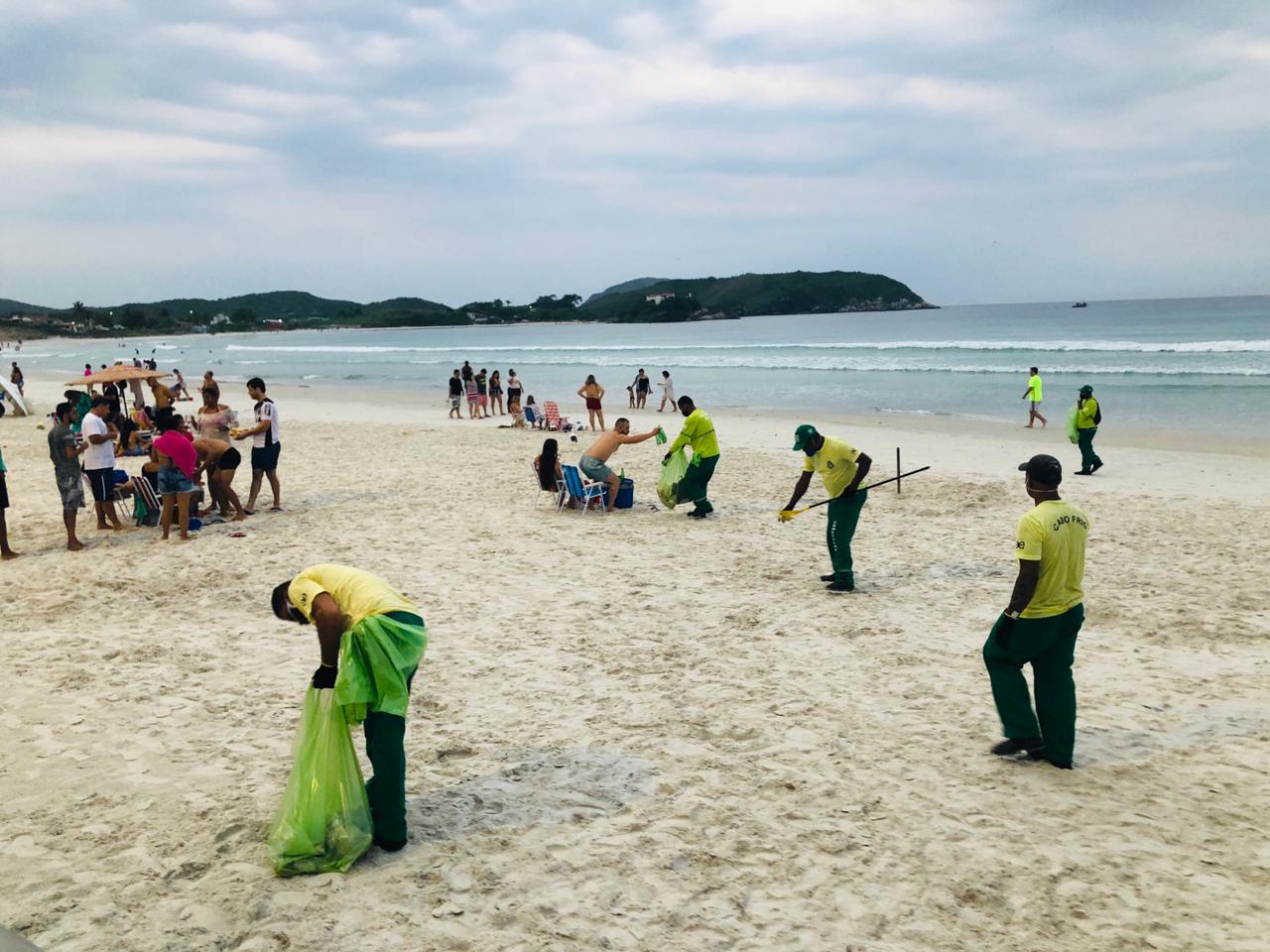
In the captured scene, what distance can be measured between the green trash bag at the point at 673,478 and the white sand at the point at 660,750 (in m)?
0.95

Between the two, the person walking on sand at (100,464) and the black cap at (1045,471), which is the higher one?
the black cap at (1045,471)

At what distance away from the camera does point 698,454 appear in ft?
36.2

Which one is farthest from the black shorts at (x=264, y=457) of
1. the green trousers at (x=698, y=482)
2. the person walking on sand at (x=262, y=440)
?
the green trousers at (x=698, y=482)

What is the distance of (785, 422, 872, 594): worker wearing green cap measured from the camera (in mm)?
7742

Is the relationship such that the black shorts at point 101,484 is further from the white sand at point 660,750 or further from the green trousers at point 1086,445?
the green trousers at point 1086,445

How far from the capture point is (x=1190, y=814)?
4.39 meters

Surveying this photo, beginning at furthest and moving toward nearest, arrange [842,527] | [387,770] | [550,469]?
1. [550,469]
2. [842,527]
3. [387,770]

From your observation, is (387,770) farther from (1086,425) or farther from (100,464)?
(1086,425)

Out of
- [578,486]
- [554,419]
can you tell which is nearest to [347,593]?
[578,486]

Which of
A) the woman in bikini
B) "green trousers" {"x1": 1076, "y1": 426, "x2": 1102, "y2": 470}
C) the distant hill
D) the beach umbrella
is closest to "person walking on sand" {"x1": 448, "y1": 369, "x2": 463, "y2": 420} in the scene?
the woman in bikini

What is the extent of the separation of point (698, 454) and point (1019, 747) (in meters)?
6.49

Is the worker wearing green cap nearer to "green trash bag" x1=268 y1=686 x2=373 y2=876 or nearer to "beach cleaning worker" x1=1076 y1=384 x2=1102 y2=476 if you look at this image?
"green trash bag" x1=268 y1=686 x2=373 y2=876

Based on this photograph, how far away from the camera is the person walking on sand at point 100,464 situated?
34.2ft

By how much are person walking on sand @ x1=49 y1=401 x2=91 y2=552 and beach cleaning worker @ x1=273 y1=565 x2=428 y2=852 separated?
711 cm
